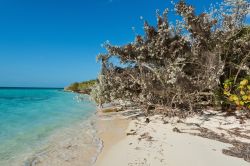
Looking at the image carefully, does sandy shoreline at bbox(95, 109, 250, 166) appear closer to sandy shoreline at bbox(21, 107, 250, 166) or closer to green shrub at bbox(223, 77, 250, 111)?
sandy shoreline at bbox(21, 107, 250, 166)

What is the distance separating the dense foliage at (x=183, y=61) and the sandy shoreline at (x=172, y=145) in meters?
1.21

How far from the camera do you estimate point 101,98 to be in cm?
1162

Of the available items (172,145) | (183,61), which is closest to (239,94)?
(183,61)

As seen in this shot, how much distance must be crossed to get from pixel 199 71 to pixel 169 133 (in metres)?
3.66

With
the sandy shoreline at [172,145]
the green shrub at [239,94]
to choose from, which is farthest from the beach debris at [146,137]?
the green shrub at [239,94]

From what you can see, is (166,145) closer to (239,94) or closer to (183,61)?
(239,94)

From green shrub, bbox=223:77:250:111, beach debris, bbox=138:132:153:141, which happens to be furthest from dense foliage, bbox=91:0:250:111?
beach debris, bbox=138:132:153:141

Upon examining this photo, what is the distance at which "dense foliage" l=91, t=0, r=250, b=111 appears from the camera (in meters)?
8.97

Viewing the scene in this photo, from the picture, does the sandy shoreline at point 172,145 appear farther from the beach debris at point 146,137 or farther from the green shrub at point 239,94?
the green shrub at point 239,94

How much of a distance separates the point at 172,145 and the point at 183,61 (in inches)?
199

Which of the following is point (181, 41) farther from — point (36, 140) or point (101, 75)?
point (36, 140)

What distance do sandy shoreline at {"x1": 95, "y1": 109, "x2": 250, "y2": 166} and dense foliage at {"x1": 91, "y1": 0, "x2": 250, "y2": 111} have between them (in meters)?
1.21

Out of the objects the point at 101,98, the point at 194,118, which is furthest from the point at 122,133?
the point at 101,98

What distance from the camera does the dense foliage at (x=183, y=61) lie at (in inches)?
353
